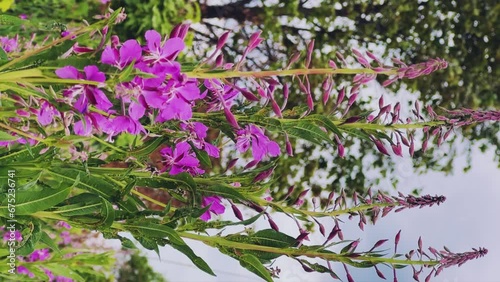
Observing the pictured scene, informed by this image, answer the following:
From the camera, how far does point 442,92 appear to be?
451 cm

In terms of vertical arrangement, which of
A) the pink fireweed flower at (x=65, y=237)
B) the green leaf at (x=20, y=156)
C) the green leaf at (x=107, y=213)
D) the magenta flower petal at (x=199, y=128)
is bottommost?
the pink fireweed flower at (x=65, y=237)

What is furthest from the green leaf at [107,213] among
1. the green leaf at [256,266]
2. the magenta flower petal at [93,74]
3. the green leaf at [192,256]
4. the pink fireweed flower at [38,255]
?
the pink fireweed flower at [38,255]

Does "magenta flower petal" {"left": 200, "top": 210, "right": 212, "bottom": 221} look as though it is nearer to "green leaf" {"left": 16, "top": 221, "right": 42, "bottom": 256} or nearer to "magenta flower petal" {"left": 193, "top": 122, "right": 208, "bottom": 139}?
"magenta flower petal" {"left": 193, "top": 122, "right": 208, "bottom": 139}

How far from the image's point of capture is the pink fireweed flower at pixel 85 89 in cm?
86

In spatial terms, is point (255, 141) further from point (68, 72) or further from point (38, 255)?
point (38, 255)

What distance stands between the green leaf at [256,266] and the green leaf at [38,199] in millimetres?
311

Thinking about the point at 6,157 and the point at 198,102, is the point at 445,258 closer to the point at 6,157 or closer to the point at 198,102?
the point at 198,102

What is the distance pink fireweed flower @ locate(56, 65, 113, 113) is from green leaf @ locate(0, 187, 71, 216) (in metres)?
0.30

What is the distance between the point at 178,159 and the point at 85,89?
1.29 feet

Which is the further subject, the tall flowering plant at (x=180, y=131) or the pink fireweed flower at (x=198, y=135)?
the pink fireweed flower at (x=198, y=135)

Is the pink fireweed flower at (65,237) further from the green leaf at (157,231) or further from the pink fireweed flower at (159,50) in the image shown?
the pink fireweed flower at (159,50)

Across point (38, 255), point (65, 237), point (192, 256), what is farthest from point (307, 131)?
point (65, 237)

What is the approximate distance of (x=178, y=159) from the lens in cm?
125

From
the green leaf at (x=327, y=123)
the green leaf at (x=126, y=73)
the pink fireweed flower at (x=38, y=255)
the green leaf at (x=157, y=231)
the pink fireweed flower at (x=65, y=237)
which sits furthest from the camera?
the pink fireweed flower at (x=65, y=237)
